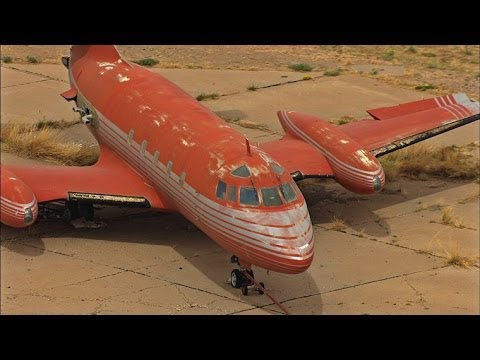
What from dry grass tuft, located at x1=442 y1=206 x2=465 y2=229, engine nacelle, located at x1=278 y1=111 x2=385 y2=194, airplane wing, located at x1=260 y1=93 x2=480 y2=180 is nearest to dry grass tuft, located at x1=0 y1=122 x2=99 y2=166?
airplane wing, located at x1=260 y1=93 x2=480 y2=180

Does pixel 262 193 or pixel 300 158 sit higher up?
pixel 262 193

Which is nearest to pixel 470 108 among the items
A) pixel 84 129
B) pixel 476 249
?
pixel 476 249

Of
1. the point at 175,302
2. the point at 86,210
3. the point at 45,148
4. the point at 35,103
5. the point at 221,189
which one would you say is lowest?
the point at 35,103

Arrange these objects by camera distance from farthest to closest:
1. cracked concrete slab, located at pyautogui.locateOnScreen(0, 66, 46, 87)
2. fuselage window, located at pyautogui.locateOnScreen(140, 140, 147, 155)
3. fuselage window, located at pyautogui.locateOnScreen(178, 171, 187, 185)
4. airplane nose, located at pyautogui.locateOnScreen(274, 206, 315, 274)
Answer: cracked concrete slab, located at pyautogui.locateOnScreen(0, 66, 46, 87)
fuselage window, located at pyautogui.locateOnScreen(140, 140, 147, 155)
fuselage window, located at pyautogui.locateOnScreen(178, 171, 187, 185)
airplane nose, located at pyautogui.locateOnScreen(274, 206, 315, 274)

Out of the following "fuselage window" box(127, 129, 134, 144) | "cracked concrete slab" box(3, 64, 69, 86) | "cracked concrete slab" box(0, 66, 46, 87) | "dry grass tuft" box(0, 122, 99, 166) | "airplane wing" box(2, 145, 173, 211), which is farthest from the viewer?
"cracked concrete slab" box(3, 64, 69, 86)

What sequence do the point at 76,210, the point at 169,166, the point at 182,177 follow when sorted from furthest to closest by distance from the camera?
the point at 76,210, the point at 169,166, the point at 182,177

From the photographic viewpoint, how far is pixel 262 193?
17.7 metres

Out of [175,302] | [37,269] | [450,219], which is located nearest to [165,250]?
[175,302]

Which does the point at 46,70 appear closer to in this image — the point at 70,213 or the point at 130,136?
the point at 130,136

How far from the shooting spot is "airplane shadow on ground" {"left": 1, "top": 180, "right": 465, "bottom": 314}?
61.9ft

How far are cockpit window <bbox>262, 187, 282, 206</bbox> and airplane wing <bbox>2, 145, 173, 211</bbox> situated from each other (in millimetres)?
3776

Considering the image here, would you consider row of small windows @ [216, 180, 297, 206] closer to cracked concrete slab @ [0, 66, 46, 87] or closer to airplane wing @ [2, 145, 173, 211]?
airplane wing @ [2, 145, 173, 211]

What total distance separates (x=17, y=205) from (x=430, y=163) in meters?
13.4

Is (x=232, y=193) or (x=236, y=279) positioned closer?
(x=232, y=193)
